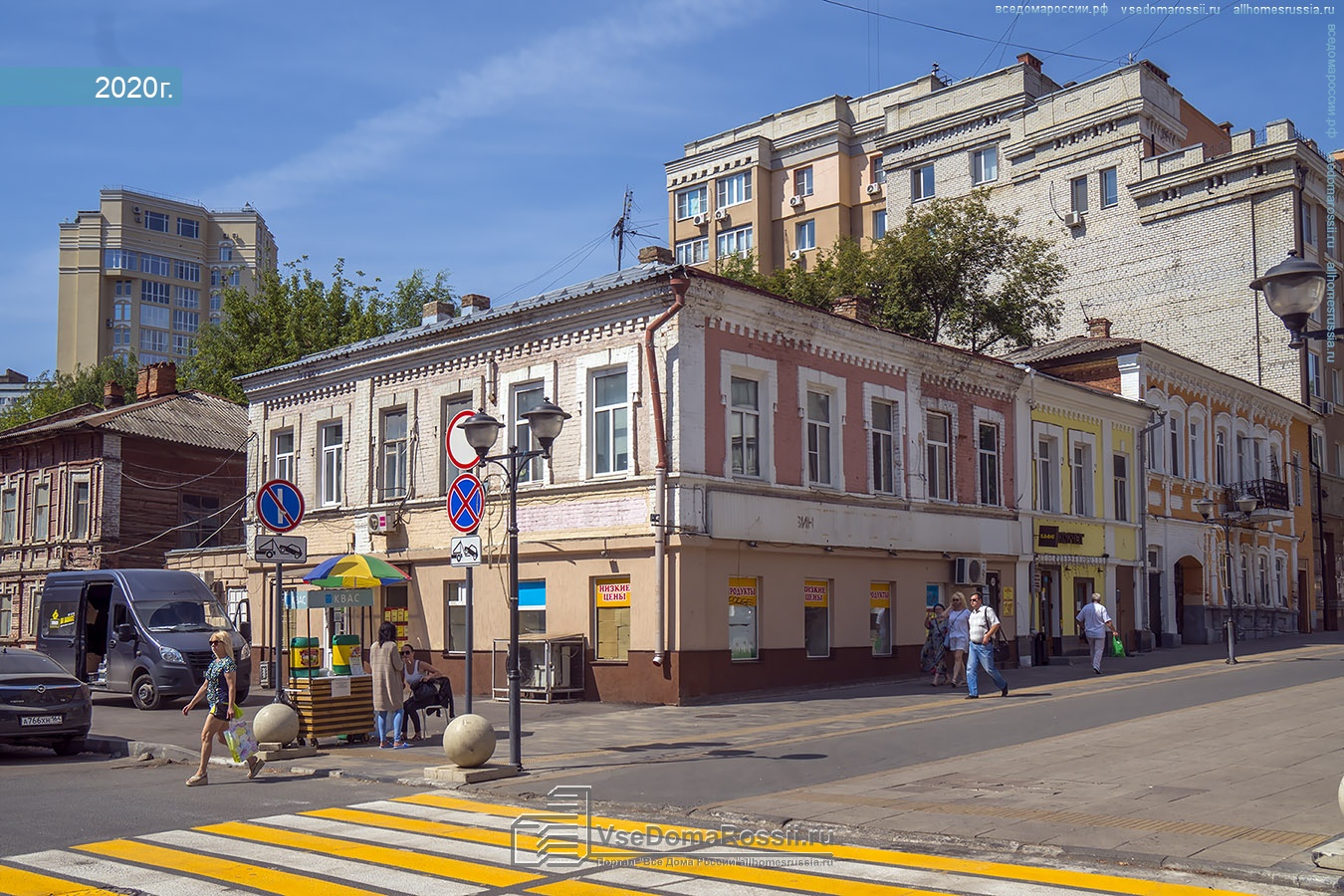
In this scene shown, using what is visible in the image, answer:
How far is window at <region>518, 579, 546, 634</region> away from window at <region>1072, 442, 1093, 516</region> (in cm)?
1675

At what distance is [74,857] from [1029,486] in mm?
25681

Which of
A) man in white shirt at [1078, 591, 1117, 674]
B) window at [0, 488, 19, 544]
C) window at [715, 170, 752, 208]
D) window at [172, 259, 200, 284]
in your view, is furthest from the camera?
window at [172, 259, 200, 284]

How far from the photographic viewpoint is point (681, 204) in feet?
225

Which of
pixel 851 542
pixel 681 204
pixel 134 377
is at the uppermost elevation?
pixel 681 204

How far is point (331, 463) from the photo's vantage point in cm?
2923

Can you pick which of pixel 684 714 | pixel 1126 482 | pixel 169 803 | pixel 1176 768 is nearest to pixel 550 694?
pixel 684 714

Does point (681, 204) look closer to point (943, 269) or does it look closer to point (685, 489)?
point (943, 269)

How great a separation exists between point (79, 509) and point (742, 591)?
2575 centimetres

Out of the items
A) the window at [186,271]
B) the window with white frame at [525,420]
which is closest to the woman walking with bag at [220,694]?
the window with white frame at [525,420]

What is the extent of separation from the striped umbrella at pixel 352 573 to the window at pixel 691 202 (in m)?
47.2

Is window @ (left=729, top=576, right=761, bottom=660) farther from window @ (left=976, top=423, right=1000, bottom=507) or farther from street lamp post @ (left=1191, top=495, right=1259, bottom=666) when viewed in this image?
street lamp post @ (left=1191, top=495, right=1259, bottom=666)

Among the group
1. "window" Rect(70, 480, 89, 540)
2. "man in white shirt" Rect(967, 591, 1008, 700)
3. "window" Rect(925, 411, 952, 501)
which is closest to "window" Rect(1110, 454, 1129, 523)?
"window" Rect(925, 411, 952, 501)

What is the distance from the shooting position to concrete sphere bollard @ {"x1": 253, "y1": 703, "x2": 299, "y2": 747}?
14.6 meters

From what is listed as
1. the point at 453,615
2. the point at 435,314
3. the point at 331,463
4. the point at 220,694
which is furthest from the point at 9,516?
the point at 220,694
